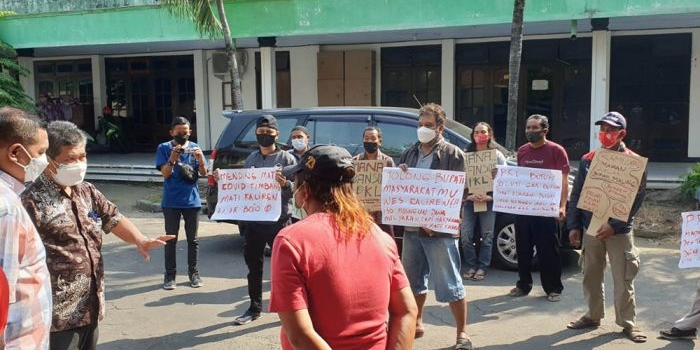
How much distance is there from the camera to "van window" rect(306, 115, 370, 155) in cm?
858

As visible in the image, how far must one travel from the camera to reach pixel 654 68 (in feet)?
48.8

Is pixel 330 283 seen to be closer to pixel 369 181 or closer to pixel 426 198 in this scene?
pixel 426 198

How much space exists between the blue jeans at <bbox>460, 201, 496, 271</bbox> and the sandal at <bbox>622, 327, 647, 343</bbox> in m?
2.08

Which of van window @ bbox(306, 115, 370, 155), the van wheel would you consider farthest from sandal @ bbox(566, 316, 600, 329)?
van window @ bbox(306, 115, 370, 155)

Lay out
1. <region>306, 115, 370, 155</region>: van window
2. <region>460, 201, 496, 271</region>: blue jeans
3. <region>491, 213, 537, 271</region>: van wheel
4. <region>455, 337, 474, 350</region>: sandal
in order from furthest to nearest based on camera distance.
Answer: <region>306, 115, 370, 155</region>: van window, <region>491, 213, 537, 271</region>: van wheel, <region>460, 201, 496, 271</region>: blue jeans, <region>455, 337, 474, 350</region>: sandal

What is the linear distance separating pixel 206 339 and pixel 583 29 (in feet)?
38.1

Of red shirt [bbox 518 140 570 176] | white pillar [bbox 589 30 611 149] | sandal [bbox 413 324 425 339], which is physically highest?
white pillar [bbox 589 30 611 149]

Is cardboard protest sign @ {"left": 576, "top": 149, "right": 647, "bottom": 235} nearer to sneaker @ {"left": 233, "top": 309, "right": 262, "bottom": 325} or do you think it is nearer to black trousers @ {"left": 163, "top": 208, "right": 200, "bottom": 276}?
sneaker @ {"left": 233, "top": 309, "right": 262, "bottom": 325}

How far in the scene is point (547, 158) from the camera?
6.63m

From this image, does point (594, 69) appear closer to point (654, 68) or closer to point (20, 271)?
point (654, 68)

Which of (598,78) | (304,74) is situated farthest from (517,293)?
(304,74)

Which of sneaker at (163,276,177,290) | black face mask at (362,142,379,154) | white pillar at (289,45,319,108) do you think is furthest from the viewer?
white pillar at (289,45,319,108)

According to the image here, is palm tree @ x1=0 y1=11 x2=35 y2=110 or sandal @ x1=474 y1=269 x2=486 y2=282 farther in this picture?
palm tree @ x1=0 y1=11 x2=35 y2=110

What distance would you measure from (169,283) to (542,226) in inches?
154
